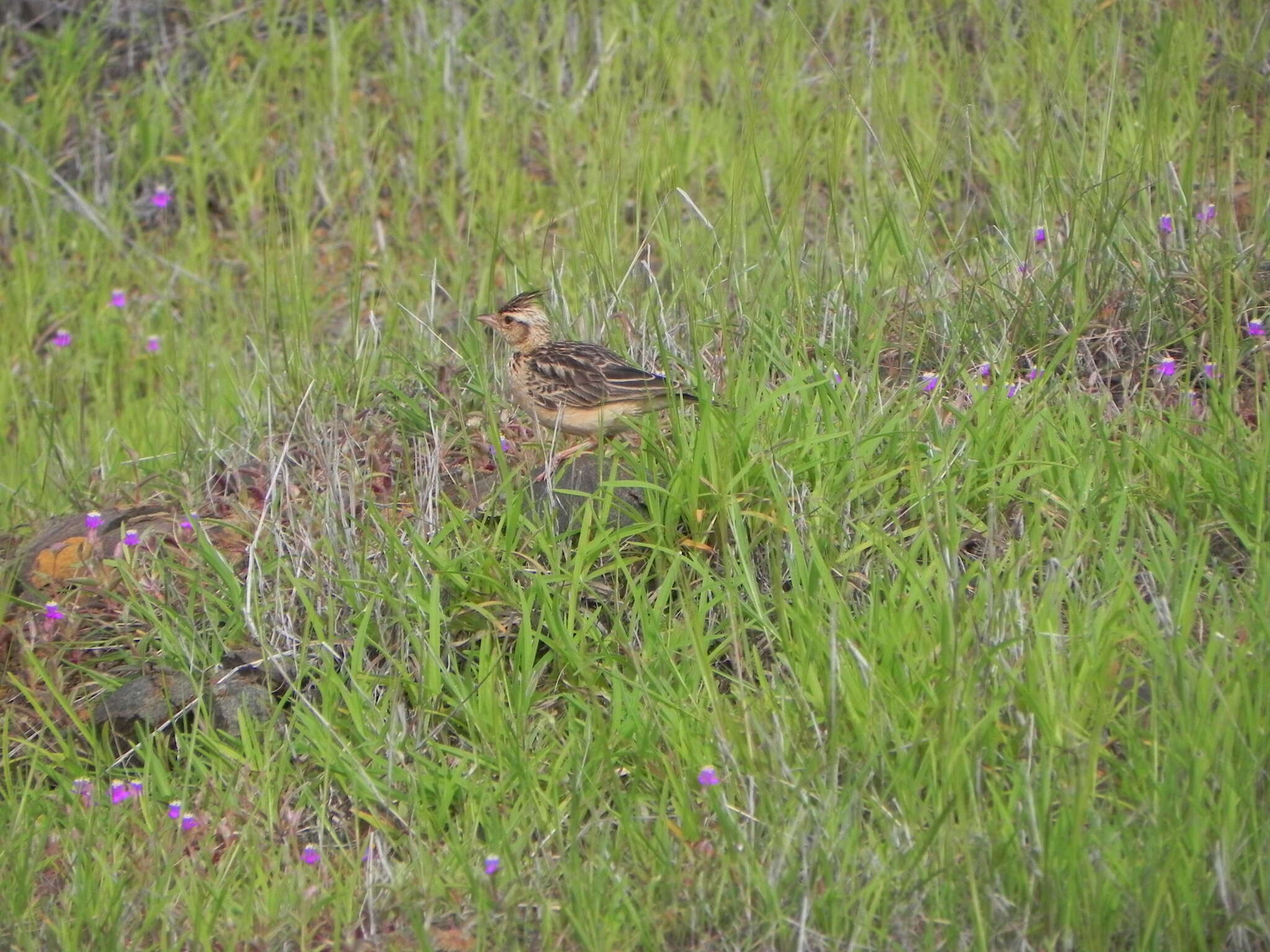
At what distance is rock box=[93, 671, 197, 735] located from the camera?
473 cm

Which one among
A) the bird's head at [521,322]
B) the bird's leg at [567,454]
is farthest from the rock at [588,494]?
the bird's head at [521,322]

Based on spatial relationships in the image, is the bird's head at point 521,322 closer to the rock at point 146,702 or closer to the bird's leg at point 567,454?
the bird's leg at point 567,454

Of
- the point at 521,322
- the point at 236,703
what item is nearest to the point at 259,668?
the point at 236,703

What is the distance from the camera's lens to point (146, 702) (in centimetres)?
477

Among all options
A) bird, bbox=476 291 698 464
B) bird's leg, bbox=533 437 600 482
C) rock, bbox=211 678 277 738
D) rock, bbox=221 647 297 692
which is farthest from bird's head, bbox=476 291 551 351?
rock, bbox=211 678 277 738

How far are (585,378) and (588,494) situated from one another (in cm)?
72

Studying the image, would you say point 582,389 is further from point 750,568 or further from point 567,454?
point 750,568

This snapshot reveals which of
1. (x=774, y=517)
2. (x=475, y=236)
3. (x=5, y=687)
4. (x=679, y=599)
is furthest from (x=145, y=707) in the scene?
(x=475, y=236)

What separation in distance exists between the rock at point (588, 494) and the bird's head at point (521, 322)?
2.75ft

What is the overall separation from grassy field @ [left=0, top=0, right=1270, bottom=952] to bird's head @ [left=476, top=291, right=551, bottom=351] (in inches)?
6.7

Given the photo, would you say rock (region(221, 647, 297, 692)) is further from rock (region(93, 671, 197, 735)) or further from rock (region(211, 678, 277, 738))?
rock (region(93, 671, 197, 735))

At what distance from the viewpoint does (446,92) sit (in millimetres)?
8773

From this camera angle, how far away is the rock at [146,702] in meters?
4.73

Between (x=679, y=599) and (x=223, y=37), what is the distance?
6.52 m
